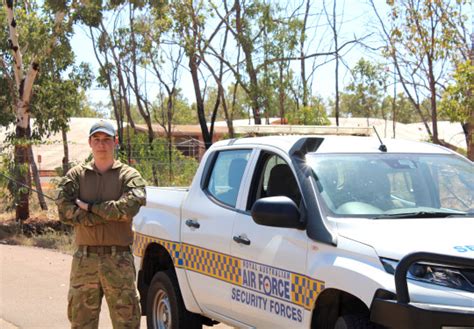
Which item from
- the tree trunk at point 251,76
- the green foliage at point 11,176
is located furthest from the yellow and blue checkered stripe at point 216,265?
the tree trunk at point 251,76

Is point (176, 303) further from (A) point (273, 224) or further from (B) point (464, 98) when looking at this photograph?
(B) point (464, 98)

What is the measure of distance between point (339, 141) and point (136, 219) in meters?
2.41

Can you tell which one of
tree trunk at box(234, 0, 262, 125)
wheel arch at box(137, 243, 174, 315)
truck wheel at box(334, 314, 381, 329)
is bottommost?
wheel arch at box(137, 243, 174, 315)

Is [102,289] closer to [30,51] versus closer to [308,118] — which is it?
[308,118]

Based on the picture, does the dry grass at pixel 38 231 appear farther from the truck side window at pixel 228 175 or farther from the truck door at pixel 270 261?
the truck door at pixel 270 261

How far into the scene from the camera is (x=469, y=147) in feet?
47.3

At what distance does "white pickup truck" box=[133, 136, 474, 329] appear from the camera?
154 inches

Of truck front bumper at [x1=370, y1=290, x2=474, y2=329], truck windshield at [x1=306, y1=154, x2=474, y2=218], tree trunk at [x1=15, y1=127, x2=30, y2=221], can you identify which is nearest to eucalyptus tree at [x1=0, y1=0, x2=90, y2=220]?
tree trunk at [x1=15, y1=127, x2=30, y2=221]

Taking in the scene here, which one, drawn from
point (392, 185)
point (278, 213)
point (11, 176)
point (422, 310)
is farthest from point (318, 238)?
point (11, 176)

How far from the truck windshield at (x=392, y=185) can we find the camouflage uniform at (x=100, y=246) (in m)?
1.41

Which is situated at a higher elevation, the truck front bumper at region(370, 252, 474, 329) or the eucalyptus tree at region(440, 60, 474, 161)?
the eucalyptus tree at region(440, 60, 474, 161)

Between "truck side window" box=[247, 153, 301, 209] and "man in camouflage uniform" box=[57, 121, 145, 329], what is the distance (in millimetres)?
827

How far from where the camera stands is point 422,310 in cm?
376

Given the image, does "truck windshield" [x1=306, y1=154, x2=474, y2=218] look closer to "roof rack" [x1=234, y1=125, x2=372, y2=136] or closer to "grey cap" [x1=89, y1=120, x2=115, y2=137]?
"roof rack" [x1=234, y1=125, x2=372, y2=136]
